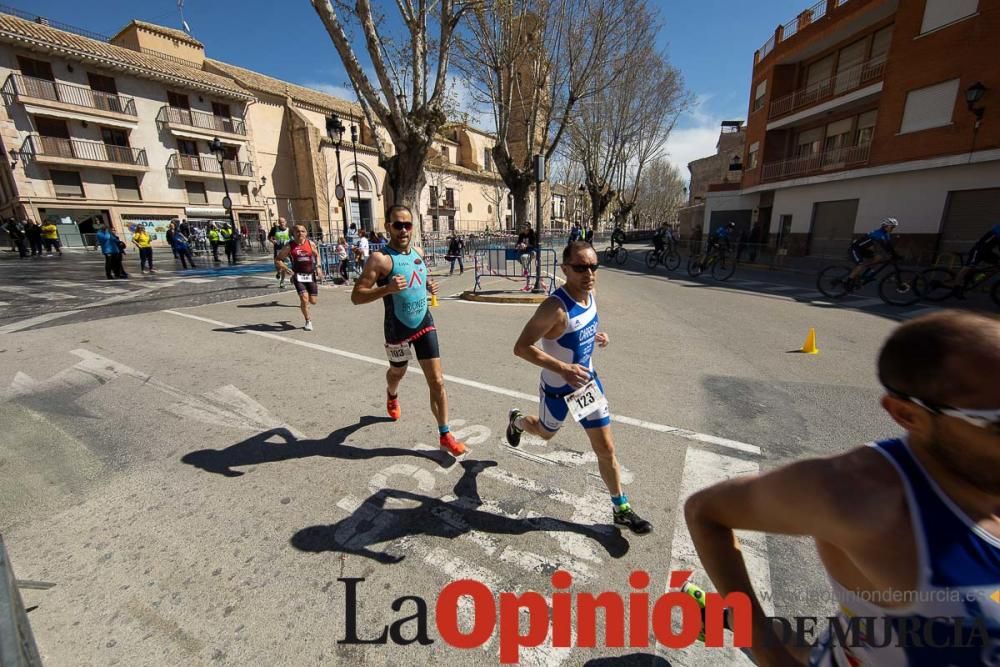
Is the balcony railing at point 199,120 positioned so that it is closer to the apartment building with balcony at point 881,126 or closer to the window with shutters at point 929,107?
the apartment building with balcony at point 881,126

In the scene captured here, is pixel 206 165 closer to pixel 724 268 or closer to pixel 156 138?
pixel 156 138

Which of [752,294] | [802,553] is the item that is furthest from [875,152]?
[802,553]

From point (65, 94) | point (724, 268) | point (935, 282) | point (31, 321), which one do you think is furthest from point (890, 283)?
point (65, 94)

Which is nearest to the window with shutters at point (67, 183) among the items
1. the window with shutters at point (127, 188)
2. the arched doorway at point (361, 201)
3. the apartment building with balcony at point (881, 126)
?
the window with shutters at point (127, 188)

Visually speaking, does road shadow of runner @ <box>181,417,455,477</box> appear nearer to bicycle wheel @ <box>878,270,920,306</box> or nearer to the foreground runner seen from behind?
the foreground runner seen from behind

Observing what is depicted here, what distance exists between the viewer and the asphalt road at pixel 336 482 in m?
2.06

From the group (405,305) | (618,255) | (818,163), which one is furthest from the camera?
(818,163)

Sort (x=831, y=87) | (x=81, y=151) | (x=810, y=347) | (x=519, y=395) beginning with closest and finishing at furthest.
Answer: (x=519, y=395) < (x=810, y=347) < (x=831, y=87) < (x=81, y=151)

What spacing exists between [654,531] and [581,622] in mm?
857

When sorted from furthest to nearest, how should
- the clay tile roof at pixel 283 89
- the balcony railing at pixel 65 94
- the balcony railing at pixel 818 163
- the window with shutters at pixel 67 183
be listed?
the clay tile roof at pixel 283 89 → the window with shutters at pixel 67 183 → the balcony railing at pixel 65 94 → the balcony railing at pixel 818 163

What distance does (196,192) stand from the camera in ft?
104

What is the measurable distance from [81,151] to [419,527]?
36.7m

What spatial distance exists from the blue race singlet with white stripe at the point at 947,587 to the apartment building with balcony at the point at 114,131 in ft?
94.3

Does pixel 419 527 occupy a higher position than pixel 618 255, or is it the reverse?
pixel 618 255
